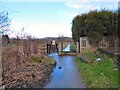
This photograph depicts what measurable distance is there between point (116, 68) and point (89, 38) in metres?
12.7

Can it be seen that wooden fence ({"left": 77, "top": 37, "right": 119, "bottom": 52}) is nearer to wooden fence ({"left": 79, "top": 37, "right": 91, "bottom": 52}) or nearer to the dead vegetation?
wooden fence ({"left": 79, "top": 37, "right": 91, "bottom": 52})

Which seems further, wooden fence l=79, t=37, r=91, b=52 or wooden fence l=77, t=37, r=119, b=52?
wooden fence l=79, t=37, r=91, b=52

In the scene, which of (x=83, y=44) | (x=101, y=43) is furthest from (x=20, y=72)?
(x=83, y=44)

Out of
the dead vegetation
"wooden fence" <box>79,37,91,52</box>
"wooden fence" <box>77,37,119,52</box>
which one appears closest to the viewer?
Answer: the dead vegetation

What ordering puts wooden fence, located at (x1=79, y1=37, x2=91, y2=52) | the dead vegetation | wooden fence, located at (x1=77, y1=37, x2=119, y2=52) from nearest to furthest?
the dead vegetation < wooden fence, located at (x1=77, y1=37, x2=119, y2=52) < wooden fence, located at (x1=79, y1=37, x2=91, y2=52)

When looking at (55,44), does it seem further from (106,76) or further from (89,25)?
(106,76)

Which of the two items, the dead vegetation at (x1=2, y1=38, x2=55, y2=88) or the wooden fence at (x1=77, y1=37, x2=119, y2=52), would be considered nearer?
the dead vegetation at (x1=2, y1=38, x2=55, y2=88)

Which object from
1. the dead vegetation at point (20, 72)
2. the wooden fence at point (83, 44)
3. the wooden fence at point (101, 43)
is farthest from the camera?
the wooden fence at point (83, 44)

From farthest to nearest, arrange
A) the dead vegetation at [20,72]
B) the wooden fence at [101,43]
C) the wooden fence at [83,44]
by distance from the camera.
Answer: the wooden fence at [83,44] → the wooden fence at [101,43] → the dead vegetation at [20,72]

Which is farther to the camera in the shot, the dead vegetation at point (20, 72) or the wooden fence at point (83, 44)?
the wooden fence at point (83, 44)

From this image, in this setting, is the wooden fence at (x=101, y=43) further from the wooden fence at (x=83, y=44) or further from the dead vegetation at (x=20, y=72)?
the dead vegetation at (x=20, y=72)

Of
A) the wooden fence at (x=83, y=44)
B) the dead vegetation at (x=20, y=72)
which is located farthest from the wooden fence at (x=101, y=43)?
the dead vegetation at (x=20, y=72)

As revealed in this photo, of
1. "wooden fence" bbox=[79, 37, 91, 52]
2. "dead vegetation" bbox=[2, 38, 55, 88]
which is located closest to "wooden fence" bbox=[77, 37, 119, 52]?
"wooden fence" bbox=[79, 37, 91, 52]

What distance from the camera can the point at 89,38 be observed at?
75.1 feet
